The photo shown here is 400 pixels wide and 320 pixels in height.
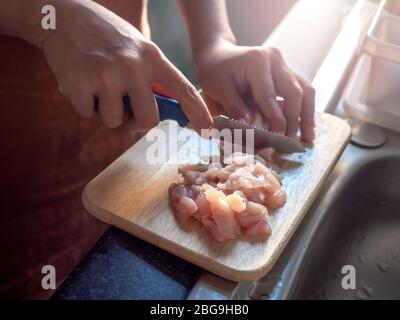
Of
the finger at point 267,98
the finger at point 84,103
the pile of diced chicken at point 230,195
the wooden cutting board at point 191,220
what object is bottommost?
the wooden cutting board at point 191,220

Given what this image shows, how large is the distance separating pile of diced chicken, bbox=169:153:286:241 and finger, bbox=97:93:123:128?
165 millimetres

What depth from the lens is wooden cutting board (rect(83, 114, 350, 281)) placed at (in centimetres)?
73

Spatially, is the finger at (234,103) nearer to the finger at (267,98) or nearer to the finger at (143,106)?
the finger at (267,98)

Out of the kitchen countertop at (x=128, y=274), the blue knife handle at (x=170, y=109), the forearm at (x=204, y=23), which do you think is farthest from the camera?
the forearm at (x=204, y=23)

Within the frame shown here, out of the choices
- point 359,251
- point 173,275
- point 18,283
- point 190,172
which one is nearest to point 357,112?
point 359,251

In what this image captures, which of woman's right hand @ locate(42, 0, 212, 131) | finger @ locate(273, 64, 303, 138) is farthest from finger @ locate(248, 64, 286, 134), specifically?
woman's right hand @ locate(42, 0, 212, 131)

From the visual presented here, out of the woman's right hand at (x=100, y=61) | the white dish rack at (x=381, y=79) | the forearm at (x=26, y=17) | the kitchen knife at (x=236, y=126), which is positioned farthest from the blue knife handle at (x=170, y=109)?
the white dish rack at (x=381, y=79)

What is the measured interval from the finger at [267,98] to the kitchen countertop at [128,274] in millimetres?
401

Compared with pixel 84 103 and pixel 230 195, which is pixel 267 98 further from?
pixel 84 103

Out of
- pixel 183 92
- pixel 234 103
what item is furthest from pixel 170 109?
pixel 234 103

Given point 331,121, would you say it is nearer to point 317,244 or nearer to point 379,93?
point 379,93

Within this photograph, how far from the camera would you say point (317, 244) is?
2.97 ft

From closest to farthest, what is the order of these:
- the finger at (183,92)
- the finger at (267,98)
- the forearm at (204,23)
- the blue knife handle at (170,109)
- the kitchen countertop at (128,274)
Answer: the kitchen countertop at (128,274)
the finger at (183,92)
the blue knife handle at (170,109)
the finger at (267,98)
the forearm at (204,23)

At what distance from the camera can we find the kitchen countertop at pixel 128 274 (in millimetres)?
669
